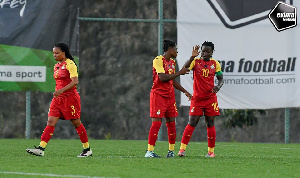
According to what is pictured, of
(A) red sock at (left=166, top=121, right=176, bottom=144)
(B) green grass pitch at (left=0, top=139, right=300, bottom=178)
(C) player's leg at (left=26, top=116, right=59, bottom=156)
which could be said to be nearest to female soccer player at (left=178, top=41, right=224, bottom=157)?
(A) red sock at (left=166, top=121, right=176, bottom=144)

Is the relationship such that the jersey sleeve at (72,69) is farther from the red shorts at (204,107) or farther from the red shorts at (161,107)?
the red shorts at (204,107)

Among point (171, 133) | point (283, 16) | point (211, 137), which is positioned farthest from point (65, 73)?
point (283, 16)

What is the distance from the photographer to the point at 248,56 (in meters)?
17.6

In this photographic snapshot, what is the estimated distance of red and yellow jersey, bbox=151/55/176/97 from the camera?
459 inches

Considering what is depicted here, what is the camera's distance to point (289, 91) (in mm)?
17359

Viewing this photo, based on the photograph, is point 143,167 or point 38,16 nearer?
point 143,167

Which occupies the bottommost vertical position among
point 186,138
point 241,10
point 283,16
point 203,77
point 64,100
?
point 186,138

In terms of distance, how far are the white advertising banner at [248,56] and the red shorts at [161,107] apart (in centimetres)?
559

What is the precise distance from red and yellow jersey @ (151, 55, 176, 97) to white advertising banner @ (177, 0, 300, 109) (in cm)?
560

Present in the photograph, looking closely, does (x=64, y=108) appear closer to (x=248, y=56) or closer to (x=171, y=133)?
(x=171, y=133)

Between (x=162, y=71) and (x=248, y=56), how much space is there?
20.6 ft

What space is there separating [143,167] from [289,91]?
328 inches

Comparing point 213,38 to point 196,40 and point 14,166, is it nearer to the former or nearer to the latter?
point 196,40

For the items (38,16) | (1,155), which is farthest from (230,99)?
(1,155)
